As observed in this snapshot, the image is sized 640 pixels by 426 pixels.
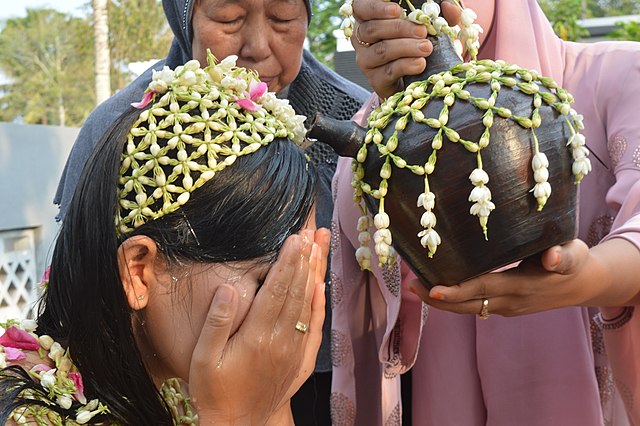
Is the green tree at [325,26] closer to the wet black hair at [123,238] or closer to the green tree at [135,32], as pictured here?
the green tree at [135,32]

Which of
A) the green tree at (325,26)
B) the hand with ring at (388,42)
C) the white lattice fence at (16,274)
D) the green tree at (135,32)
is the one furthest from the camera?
the green tree at (135,32)

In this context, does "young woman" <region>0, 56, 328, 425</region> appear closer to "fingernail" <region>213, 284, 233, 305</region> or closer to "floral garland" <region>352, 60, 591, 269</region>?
"fingernail" <region>213, 284, 233, 305</region>

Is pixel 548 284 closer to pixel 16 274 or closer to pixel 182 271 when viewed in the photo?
pixel 182 271

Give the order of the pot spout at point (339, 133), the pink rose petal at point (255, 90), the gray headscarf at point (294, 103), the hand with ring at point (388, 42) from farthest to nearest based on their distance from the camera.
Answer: the gray headscarf at point (294, 103)
the pink rose petal at point (255, 90)
the hand with ring at point (388, 42)
the pot spout at point (339, 133)

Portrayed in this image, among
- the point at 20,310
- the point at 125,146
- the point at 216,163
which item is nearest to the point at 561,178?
the point at 216,163

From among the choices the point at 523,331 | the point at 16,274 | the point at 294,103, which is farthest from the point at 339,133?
the point at 16,274

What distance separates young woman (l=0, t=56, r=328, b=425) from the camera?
1698 mm

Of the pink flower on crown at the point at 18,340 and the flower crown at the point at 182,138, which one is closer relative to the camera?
the flower crown at the point at 182,138

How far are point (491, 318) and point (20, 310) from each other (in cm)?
539

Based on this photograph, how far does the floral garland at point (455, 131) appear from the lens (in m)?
1.49

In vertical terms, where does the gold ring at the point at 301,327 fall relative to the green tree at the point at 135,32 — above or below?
above

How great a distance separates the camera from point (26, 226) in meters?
7.13

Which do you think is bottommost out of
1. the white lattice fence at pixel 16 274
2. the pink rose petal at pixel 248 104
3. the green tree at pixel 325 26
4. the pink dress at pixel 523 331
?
the white lattice fence at pixel 16 274

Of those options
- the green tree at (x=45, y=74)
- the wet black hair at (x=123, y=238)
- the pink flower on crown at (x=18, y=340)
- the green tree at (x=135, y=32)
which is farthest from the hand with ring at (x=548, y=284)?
the green tree at (x=45, y=74)
